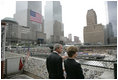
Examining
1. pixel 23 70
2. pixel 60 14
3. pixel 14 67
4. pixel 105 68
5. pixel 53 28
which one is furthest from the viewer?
pixel 60 14

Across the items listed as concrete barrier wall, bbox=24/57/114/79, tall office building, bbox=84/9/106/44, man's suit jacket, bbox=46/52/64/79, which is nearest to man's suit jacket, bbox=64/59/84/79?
man's suit jacket, bbox=46/52/64/79

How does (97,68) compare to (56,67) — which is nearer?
(56,67)

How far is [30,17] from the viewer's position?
7588cm

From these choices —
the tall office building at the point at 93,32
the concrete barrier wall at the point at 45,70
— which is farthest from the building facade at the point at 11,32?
the concrete barrier wall at the point at 45,70

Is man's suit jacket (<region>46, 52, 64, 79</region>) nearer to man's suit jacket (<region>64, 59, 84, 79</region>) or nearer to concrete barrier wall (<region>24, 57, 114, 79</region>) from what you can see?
man's suit jacket (<region>64, 59, 84, 79</region>)

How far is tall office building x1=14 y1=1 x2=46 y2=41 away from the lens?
241 feet

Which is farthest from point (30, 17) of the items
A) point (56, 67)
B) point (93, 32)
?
point (56, 67)

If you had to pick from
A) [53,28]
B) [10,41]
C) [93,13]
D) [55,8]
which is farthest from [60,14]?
[10,41]

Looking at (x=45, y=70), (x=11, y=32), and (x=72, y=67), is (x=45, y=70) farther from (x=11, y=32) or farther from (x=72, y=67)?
(x=11, y=32)

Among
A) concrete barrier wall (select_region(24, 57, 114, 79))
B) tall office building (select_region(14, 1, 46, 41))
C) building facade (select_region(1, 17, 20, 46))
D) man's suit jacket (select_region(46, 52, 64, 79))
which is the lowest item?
concrete barrier wall (select_region(24, 57, 114, 79))

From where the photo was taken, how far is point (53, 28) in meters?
99.2

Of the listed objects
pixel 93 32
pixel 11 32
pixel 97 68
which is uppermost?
pixel 93 32

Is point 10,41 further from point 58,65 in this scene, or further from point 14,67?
Result: point 58,65

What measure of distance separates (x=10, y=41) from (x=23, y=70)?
190 feet
